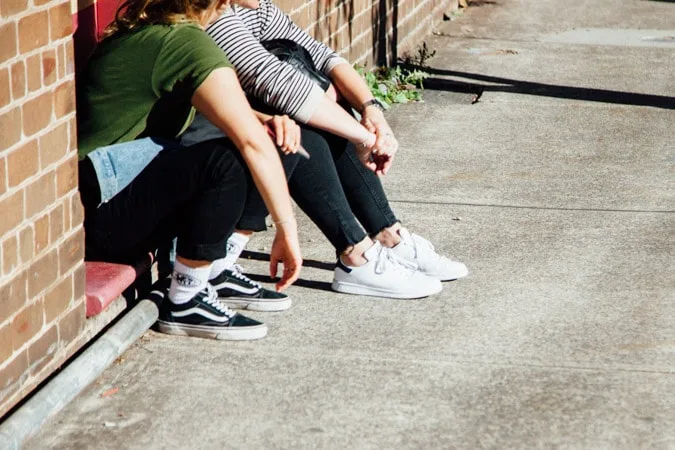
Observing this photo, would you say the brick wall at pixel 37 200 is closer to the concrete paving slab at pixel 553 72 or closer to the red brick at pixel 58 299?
the red brick at pixel 58 299

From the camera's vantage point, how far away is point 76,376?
3365mm

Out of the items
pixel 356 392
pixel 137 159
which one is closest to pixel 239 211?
pixel 137 159

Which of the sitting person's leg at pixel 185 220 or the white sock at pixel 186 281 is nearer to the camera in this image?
the sitting person's leg at pixel 185 220

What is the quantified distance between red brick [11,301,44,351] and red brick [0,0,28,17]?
0.78 meters

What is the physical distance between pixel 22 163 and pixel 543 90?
508 cm

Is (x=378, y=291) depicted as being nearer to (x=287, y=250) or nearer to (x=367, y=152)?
(x=367, y=152)

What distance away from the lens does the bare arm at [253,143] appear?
346cm

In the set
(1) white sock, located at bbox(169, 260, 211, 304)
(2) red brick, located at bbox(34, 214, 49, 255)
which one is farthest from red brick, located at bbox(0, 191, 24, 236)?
(1) white sock, located at bbox(169, 260, 211, 304)

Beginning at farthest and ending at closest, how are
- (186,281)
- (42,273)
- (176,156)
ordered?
(186,281) → (176,156) → (42,273)

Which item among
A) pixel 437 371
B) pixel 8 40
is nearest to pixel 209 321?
pixel 437 371

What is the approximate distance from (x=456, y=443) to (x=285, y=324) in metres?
1.02

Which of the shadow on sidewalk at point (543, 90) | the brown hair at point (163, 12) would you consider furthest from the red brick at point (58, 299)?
the shadow on sidewalk at point (543, 90)

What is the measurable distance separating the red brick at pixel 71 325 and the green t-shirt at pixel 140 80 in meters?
0.47

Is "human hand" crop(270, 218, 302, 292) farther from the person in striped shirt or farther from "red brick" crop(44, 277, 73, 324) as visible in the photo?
"red brick" crop(44, 277, 73, 324)
